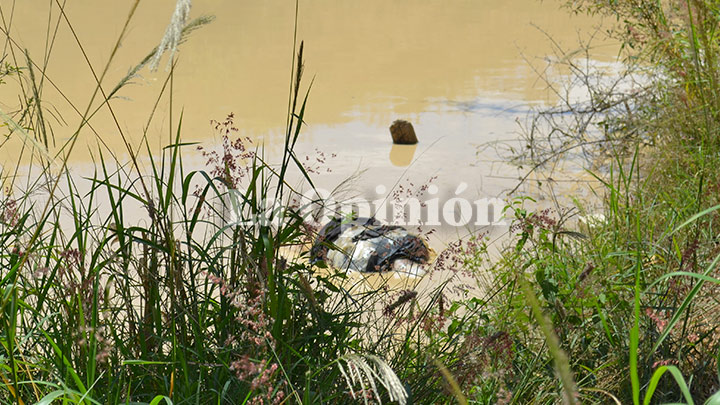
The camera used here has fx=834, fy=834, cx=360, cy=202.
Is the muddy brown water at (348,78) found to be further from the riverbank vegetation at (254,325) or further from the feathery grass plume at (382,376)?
the feathery grass plume at (382,376)

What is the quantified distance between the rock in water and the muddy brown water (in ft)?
0.67

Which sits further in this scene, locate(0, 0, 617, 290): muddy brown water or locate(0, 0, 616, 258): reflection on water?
locate(0, 0, 616, 258): reflection on water

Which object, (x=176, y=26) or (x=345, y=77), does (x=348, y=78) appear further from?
(x=176, y=26)

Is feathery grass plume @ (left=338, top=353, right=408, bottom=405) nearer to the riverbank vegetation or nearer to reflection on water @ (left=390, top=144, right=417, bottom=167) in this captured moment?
the riverbank vegetation

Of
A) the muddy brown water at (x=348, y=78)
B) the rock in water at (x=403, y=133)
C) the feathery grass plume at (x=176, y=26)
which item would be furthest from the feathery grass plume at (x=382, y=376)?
the rock in water at (x=403, y=133)

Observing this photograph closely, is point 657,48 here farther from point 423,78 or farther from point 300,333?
point 423,78

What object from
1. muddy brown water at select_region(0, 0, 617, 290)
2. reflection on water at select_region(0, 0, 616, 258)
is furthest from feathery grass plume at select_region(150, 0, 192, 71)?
reflection on water at select_region(0, 0, 616, 258)

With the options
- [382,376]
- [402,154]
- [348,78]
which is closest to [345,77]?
[348,78]

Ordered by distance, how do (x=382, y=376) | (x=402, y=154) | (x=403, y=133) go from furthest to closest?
1. (x=403, y=133)
2. (x=402, y=154)
3. (x=382, y=376)

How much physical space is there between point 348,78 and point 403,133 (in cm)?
338

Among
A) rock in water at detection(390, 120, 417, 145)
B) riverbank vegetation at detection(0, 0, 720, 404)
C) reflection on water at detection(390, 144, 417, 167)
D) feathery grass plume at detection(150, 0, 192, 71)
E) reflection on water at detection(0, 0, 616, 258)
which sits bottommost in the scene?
riverbank vegetation at detection(0, 0, 720, 404)

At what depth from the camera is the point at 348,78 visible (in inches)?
504

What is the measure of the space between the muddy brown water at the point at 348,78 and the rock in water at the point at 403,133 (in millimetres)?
204

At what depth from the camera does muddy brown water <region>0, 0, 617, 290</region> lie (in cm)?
899
